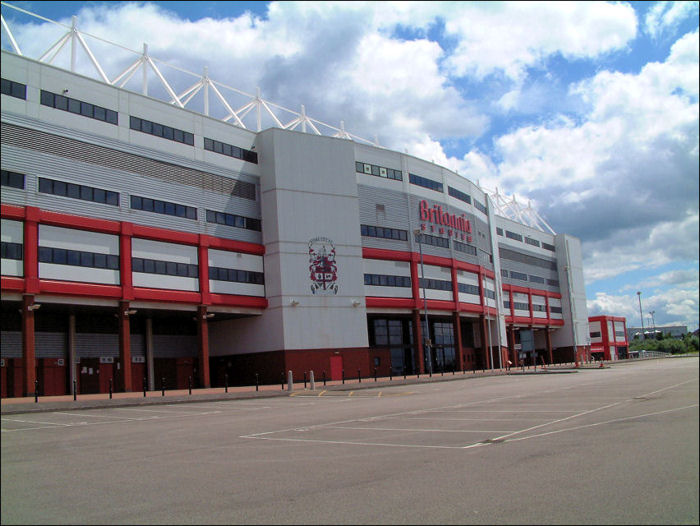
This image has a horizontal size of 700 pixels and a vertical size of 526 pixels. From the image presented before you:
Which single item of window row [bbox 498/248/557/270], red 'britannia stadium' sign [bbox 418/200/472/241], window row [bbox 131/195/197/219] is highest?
red 'britannia stadium' sign [bbox 418/200/472/241]

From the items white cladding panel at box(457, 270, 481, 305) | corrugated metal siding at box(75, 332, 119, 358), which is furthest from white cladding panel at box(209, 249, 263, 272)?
white cladding panel at box(457, 270, 481, 305)

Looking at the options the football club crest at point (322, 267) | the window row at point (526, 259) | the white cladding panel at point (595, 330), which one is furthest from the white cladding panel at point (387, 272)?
the white cladding panel at point (595, 330)

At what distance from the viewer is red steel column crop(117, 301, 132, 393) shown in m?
41.7

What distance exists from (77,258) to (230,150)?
1691cm

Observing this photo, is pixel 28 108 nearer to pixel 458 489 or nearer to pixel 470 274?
pixel 458 489

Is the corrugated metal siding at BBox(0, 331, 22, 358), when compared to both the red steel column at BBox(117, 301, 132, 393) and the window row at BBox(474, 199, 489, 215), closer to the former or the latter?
the red steel column at BBox(117, 301, 132, 393)

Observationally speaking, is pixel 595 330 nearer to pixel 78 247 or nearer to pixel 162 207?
pixel 162 207

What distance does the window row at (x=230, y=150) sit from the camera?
49.7m

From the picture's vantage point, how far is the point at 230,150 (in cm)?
5141

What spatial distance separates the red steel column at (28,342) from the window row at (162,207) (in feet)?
33.2

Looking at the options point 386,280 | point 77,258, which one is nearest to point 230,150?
point 77,258

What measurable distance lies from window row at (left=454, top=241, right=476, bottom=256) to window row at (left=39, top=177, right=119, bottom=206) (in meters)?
39.5

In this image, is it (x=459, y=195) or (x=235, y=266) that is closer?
(x=235, y=266)

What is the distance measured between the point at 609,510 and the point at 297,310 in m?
45.9
